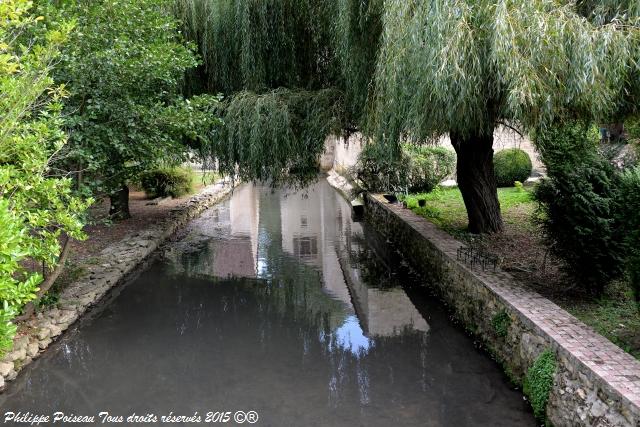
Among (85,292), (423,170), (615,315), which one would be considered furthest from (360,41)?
(423,170)

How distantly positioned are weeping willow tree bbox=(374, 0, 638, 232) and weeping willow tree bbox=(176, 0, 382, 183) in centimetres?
217

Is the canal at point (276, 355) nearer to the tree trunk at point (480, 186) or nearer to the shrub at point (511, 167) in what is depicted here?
the tree trunk at point (480, 186)

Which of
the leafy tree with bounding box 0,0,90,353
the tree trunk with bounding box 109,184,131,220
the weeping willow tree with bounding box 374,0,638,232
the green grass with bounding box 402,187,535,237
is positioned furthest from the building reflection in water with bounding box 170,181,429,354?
the leafy tree with bounding box 0,0,90,353

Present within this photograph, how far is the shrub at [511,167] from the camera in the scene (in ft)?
51.7

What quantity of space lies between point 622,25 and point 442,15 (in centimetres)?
191

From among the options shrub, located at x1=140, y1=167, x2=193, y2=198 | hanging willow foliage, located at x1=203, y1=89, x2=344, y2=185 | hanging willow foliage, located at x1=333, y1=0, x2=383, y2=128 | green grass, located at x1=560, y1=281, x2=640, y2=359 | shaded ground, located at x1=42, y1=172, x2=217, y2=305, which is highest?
hanging willow foliage, located at x1=333, y1=0, x2=383, y2=128

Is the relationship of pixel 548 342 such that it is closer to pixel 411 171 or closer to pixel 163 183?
pixel 411 171

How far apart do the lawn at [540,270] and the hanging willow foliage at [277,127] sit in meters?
3.12

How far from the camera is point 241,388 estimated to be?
508 centimetres

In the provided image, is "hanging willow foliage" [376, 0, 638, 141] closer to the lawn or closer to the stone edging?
the lawn

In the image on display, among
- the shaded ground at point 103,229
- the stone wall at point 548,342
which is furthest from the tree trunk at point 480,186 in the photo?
the shaded ground at point 103,229

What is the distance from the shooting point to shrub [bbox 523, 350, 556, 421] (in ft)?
14.0

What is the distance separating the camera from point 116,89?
7215 millimetres

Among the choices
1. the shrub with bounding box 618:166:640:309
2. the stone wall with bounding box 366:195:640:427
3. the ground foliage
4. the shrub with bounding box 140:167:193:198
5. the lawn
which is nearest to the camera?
the stone wall with bounding box 366:195:640:427
